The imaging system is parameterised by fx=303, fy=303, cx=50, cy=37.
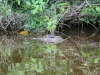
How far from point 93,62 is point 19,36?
232cm

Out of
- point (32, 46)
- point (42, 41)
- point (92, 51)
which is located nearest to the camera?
point (92, 51)

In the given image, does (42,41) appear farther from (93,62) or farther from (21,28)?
(93,62)

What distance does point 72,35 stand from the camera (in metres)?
6.14

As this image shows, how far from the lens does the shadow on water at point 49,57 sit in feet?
12.5

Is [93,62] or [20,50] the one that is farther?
[20,50]

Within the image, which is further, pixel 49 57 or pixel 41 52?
pixel 41 52

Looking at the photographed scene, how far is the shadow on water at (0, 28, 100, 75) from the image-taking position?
3.81 metres

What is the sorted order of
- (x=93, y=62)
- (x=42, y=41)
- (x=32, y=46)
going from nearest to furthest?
(x=93, y=62)
(x=32, y=46)
(x=42, y=41)

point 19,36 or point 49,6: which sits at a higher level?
point 49,6

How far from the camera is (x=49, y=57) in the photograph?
4367 millimetres

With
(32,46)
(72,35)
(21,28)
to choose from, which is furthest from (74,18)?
(32,46)

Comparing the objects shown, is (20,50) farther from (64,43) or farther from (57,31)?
(57,31)

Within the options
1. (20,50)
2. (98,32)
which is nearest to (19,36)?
(20,50)

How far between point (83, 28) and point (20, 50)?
7.60 ft
